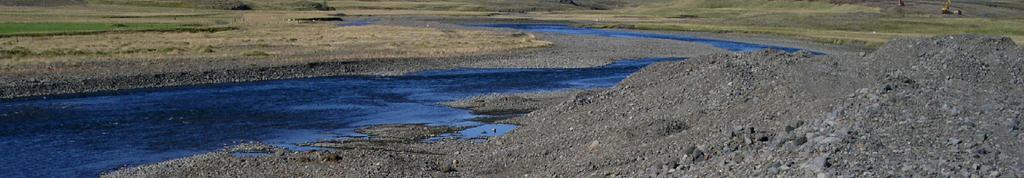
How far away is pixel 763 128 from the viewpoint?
20.8m

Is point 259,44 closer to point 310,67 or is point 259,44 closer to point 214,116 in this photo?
point 310,67

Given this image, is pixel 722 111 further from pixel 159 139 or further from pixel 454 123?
pixel 159 139

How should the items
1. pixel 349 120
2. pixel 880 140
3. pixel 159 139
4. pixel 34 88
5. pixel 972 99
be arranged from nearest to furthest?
pixel 880 140, pixel 972 99, pixel 159 139, pixel 349 120, pixel 34 88

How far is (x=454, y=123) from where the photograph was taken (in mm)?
33312

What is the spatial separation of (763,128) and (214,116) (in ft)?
68.2

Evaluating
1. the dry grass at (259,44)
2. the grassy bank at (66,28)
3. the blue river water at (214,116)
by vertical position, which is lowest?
the blue river water at (214,116)

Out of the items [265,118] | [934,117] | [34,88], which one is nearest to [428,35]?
[34,88]

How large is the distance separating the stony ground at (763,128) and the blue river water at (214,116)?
2.67 meters

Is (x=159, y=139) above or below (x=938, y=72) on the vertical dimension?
below

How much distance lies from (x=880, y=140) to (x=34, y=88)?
36048mm

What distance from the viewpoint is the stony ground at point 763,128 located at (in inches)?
650

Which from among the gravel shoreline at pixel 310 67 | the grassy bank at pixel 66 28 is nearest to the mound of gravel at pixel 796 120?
the gravel shoreline at pixel 310 67

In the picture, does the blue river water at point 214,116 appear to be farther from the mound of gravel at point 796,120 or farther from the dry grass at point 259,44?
the dry grass at point 259,44

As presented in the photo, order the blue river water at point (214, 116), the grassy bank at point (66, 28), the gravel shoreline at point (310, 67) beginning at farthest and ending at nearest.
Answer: the grassy bank at point (66, 28) < the gravel shoreline at point (310, 67) < the blue river water at point (214, 116)
